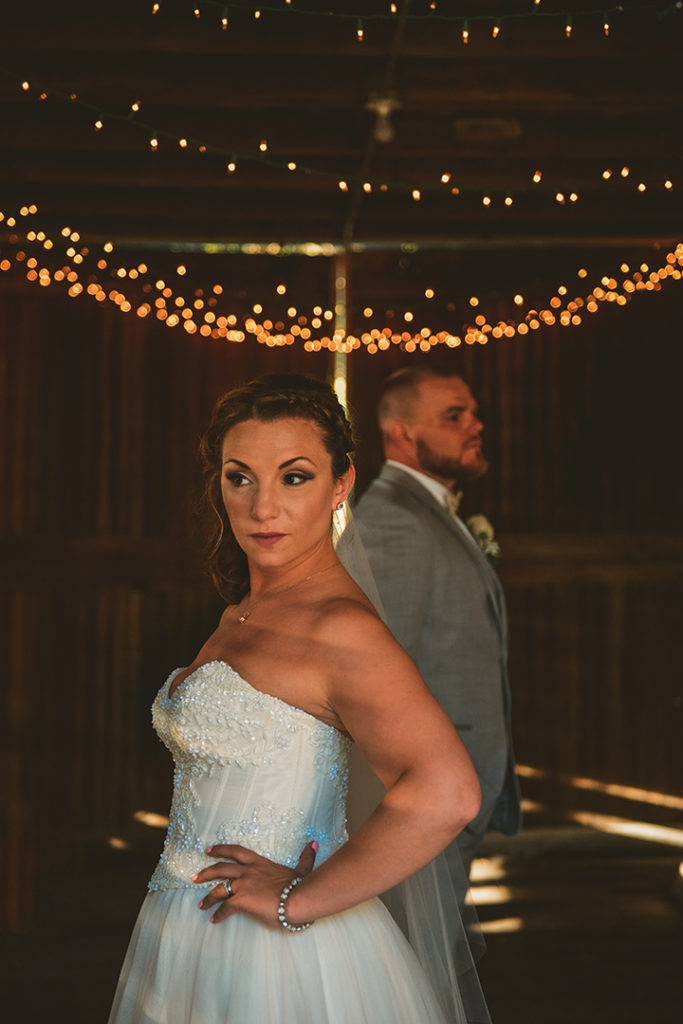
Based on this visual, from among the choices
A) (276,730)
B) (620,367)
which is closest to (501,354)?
(620,367)

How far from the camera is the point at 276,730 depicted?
4.84 feet

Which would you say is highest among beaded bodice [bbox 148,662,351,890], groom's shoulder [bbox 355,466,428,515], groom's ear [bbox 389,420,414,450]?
groom's ear [bbox 389,420,414,450]

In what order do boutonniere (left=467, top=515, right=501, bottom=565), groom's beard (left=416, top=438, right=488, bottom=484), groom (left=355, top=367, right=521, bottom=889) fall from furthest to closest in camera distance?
boutonniere (left=467, top=515, right=501, bottom=565) < groom's beard (left=416, top=438, right=488, bottom=484) < groom (left=355, top=367, right=521, bottom=889)

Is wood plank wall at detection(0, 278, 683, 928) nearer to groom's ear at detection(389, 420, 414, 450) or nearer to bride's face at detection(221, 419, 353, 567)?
groom's ear at detection(389, 420, 414, 450)

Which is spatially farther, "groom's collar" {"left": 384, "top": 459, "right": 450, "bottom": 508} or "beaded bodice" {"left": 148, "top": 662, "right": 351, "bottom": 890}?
"groom's collar" {"left": 384, "top": 459, "right": 450, "bottom": 508}

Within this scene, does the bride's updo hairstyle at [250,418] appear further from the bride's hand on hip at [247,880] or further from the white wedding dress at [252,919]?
the bride's hand on hip at [247,880]

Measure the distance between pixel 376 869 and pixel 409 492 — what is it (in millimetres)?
1890

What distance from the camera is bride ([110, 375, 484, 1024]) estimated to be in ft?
4.34

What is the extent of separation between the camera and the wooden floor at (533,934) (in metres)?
3.37

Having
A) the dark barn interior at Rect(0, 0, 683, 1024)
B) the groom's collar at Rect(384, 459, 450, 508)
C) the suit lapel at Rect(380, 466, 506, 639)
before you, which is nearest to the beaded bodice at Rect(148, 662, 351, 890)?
the suit lapel at Rect(380, 466, 506, 639)

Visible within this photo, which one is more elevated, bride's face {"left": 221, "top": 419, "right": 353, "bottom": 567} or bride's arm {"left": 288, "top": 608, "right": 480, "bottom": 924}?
bride's face {"left": 221, "top": 419, "right": 353, "bottom": 567}

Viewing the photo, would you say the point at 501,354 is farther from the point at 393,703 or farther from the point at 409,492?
the point at 393,703

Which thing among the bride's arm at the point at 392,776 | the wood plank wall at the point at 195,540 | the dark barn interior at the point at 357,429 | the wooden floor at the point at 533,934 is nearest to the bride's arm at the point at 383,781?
the bride's arm at the point at 392,776

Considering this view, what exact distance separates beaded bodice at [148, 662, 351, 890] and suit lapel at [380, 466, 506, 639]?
5.18ft
